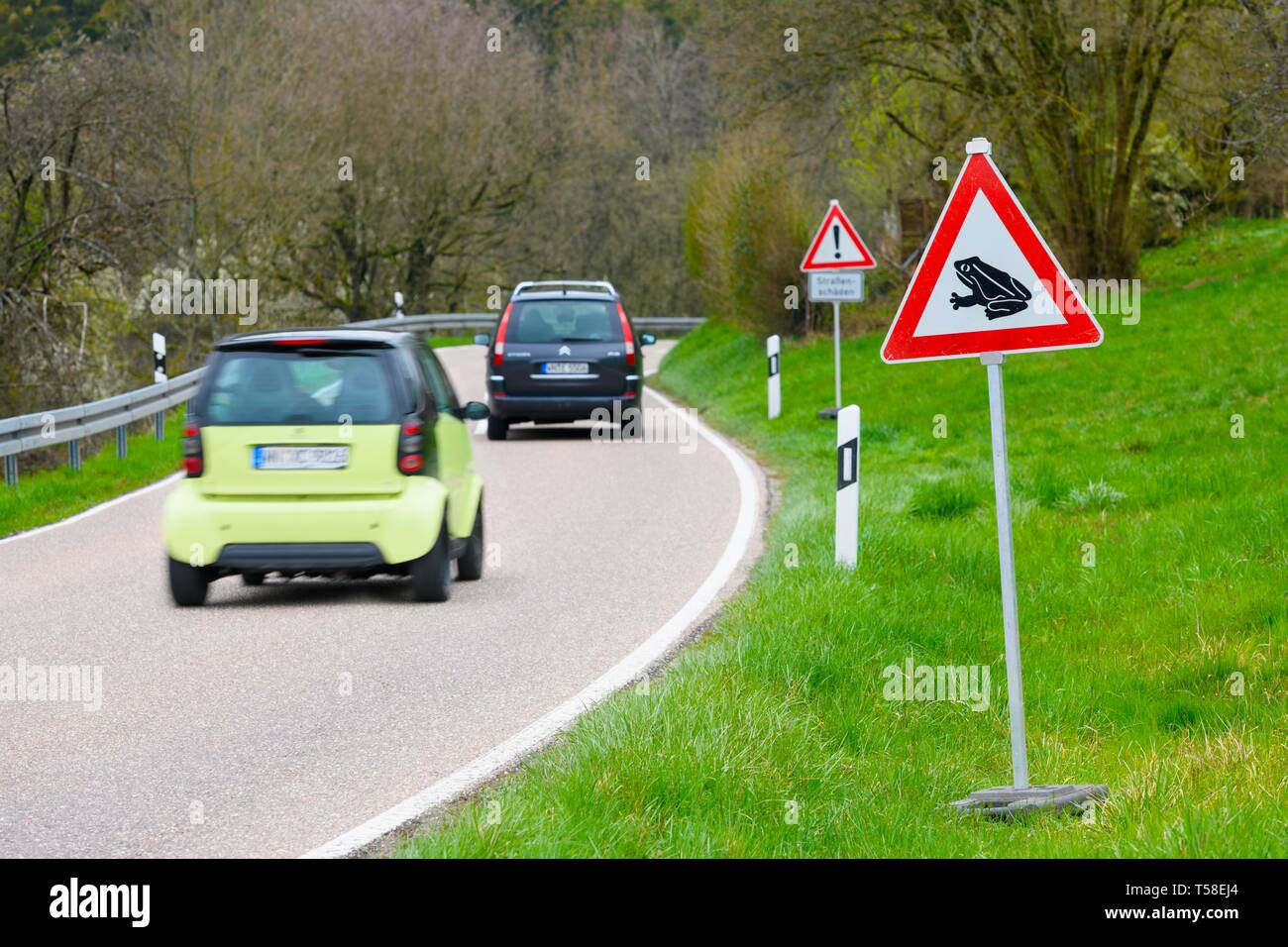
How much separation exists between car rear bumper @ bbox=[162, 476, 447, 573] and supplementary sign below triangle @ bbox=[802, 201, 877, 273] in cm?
1028

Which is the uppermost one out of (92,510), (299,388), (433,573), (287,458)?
(299,388)

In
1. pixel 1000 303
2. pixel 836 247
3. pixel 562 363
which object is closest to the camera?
pixel 1000 303

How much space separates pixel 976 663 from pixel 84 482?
10978 mm

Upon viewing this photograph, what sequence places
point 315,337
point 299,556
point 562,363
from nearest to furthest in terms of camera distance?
point 299,556
point 315,337
point 562,363

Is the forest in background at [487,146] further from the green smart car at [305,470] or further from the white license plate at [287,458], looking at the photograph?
the white license plate at [287,458]

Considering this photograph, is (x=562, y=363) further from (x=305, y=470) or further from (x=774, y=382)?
(x=305, y=470)

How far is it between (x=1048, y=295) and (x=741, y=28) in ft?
66.8

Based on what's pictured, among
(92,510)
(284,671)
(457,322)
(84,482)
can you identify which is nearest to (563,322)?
(84,482)

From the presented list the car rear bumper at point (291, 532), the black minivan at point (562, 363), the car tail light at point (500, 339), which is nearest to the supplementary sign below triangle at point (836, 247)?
the black minivan at point (562, 363)

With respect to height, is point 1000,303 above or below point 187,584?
above

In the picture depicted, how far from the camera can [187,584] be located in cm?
998

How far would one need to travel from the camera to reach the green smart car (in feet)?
32.0

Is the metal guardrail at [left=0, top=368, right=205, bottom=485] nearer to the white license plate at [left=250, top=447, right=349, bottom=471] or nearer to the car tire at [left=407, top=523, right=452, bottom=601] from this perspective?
the white license plate at [left=250, top=447, right=349, bottom=471]
